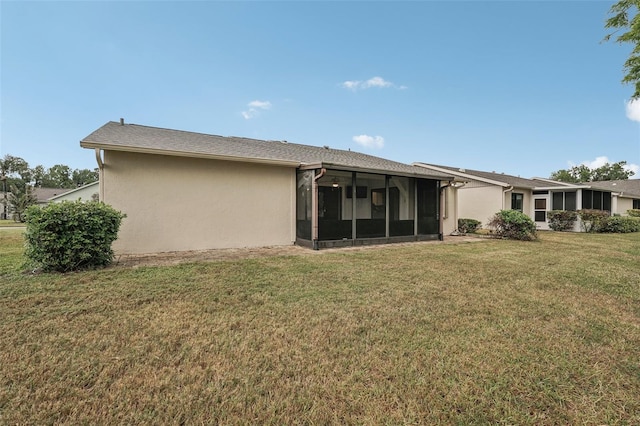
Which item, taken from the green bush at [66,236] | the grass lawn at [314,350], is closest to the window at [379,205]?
the grass lawn at [314,350]

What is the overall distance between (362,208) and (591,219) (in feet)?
47.4

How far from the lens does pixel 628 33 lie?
19.2 ft

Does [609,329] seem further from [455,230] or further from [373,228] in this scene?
[455,230]

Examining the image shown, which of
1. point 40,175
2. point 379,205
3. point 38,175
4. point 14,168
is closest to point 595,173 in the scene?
point 379,205

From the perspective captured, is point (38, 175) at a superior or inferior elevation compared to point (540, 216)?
superior

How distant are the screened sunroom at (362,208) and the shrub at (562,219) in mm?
10330

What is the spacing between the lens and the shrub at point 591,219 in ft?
49.6

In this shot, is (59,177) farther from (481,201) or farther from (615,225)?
(615,225)

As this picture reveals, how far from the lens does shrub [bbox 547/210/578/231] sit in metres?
15.8

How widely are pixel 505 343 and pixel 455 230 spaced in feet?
38.9

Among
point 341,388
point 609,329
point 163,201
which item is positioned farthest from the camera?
point 163,201

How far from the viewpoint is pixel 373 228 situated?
989 centimetres

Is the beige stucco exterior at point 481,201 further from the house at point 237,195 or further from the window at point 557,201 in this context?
the house at point 237,195

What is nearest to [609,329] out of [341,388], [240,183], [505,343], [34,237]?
[505,343]
